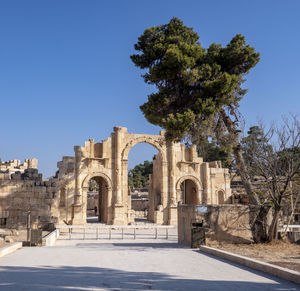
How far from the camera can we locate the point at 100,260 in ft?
25.3

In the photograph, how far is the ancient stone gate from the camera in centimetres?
2212

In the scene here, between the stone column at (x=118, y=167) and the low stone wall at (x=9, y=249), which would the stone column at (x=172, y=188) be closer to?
the stone column at (x=118, y=167)

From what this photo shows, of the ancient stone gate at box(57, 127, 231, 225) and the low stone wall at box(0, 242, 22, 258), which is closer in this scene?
the low stone wall at box(0, 242, 22, 258)

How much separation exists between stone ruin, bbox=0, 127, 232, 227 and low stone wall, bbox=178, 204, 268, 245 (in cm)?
898

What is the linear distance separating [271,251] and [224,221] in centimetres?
194

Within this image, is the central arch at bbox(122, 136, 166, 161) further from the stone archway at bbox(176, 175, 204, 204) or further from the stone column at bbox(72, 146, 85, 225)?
the stone column at bbox(72, 146, 85, 225)

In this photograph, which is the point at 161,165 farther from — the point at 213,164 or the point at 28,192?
the point at 28,192

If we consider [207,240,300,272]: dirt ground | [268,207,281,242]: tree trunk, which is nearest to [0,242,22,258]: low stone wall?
[207,240,300,272]: dirt ground

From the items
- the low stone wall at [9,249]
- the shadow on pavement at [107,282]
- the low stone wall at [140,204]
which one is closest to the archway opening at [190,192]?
the low stone wall at [140,204]

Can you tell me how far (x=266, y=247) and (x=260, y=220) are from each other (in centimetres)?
124

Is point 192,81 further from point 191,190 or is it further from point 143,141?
point 191,190

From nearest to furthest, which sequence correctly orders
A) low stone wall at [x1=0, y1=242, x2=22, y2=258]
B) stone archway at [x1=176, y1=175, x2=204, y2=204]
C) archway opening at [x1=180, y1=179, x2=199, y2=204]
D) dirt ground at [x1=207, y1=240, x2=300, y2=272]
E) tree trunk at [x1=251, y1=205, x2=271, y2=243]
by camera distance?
dirt ground at [x1=207, y1=240, x2=300, y2=272], low stone wall at [x1=0, y1=242, x2=22, y2=258], tree trunk at [x1=251, y1=205, x2=271, y2=243], stone archway at [x1=176, y1=175, x2=204, y2=204], archway opening at [x1=180, y1=179, x2=199, y2=204]

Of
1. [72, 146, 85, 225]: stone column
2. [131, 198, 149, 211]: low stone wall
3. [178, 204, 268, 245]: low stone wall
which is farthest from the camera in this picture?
[131, 198, 149, 211]: low stone wall

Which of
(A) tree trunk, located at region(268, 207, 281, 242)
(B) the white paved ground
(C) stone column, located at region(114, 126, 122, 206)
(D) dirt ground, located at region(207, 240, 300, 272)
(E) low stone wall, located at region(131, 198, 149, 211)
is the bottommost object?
(D) dirt ground, located at region(207, 240, 300, 272)
